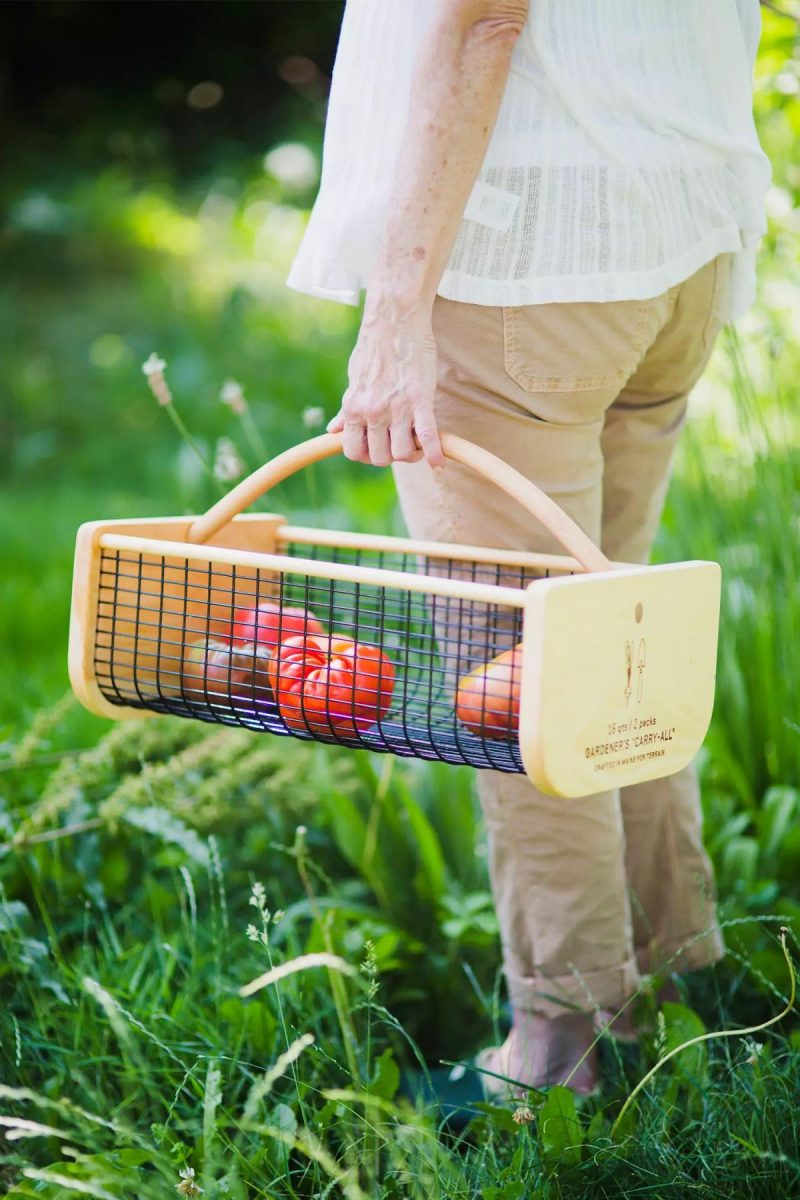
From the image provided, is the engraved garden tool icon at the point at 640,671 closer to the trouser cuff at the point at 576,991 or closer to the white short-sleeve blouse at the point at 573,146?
the white short-sleeve blouse at the point at 573,146

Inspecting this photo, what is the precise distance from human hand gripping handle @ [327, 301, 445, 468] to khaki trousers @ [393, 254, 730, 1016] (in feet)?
0.38

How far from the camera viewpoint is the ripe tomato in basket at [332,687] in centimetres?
140

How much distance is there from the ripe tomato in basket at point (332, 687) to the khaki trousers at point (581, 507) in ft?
0.79

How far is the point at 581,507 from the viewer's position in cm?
156

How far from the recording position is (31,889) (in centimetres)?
207

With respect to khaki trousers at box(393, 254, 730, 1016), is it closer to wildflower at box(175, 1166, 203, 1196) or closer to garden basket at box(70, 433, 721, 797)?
garden basket at box(70, 433, 721, 797)

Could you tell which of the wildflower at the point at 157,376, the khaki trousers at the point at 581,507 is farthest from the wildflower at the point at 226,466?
the khaki trousers at the point at 581,507

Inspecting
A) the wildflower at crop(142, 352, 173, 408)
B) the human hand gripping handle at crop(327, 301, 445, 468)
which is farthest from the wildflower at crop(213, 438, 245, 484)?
the human hand gripping handle at crop(327, 301, 445, 468)

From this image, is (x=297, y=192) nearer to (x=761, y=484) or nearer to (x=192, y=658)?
(x=761, y=484)

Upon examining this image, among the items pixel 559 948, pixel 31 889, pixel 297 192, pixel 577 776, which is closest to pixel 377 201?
pixel 577 776

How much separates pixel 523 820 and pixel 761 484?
0.97 metres

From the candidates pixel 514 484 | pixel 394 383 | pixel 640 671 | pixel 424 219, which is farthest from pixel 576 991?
pixel 424 219

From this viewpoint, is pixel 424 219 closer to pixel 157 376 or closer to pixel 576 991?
pixel 157 376

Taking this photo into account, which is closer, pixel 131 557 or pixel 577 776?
pixel 577 776
